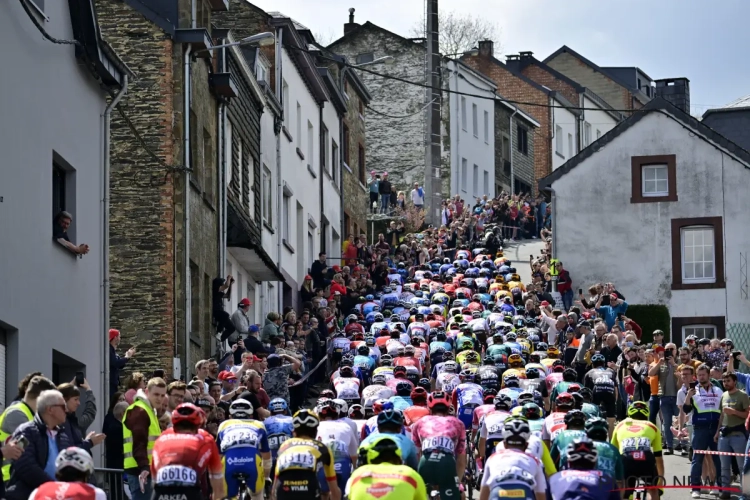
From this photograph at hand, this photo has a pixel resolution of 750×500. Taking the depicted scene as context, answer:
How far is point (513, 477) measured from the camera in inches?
674

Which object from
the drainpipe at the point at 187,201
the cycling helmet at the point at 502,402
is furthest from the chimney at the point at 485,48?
the cycling helmet at the point at 502,402

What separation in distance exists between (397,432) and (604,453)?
2.45 meters

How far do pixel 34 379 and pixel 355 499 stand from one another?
337 centimetres

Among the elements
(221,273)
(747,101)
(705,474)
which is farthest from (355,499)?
(747,101)

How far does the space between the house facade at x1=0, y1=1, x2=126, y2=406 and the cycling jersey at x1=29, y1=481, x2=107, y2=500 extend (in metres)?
7.38

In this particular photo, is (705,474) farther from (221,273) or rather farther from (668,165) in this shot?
(668,165)

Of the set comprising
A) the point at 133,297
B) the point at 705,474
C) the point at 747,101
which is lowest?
the point at 705,474

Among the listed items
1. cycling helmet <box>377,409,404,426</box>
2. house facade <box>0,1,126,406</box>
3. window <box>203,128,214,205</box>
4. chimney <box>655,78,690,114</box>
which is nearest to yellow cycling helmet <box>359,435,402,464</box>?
cycling helmet <box>377,409,404,426</box>

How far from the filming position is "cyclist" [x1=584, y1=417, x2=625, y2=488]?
66.0 feet

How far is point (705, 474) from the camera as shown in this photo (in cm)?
2556

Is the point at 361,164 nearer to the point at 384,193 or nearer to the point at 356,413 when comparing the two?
the point at 384,193

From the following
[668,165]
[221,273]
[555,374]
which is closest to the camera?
[555,374]

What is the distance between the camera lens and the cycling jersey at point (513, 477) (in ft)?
56.0

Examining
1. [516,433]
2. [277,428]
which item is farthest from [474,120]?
[516,433]
